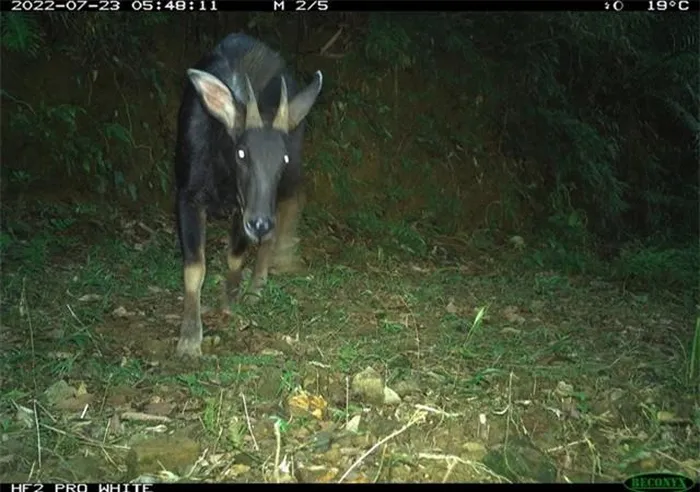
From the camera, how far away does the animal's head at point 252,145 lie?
451 centimetres

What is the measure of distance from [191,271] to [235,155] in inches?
30.8

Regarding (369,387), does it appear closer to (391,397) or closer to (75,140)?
(391,397)

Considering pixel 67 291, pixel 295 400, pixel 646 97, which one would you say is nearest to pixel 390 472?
pixel 295 400

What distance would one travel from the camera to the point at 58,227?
21.6 feet

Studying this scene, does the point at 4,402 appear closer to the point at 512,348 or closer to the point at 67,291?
the point at 67,291

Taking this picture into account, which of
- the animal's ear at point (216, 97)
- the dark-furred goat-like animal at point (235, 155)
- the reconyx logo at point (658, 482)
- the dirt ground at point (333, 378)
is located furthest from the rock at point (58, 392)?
the reconyx logo at point (658, 482)

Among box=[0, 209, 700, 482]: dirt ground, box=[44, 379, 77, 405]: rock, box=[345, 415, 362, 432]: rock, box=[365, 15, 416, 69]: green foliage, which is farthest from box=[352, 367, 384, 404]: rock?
box=[365, 15, 416, 69]: green foliage

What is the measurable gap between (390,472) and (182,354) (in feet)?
5.99

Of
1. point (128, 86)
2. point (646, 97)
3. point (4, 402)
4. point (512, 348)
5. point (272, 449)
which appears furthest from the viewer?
point (646, 97)

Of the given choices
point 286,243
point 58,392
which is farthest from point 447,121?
point 58,392

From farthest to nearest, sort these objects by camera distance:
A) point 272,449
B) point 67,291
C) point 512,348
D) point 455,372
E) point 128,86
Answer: point 128,86 < point 67,291 < point 512,348 < point 455,372 < point 272,449

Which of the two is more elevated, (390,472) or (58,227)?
(390,472)

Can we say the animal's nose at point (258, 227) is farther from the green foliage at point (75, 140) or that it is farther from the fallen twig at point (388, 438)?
the green foliage at point (75, 140)

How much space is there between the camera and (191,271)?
4.96 meters
